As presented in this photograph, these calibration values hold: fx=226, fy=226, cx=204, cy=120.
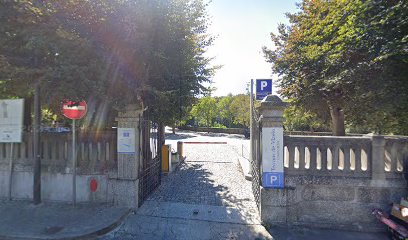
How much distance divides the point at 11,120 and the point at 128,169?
3.32m

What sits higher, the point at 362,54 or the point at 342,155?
the point at 362,54

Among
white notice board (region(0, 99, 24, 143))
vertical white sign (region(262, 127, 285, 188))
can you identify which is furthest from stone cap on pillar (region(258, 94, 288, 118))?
white notice board (region(0, 99, 24, 143))

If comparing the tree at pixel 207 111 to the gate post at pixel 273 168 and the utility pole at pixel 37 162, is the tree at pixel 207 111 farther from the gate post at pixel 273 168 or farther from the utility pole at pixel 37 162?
the gate post at pixel 273 168

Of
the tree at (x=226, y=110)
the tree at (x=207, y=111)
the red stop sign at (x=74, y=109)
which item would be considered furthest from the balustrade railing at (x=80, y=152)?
the tree at (x=226, y=110)

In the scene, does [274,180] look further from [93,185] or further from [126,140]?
[93,185]

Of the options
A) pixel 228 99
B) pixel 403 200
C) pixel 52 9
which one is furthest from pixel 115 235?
pixel 228 99

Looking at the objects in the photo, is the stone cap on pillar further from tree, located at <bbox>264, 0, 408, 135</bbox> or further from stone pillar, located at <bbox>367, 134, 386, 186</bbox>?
tree, located at <bbox>264, 0, 408, 135</bbox>

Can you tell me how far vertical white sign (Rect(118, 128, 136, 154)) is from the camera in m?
5.39

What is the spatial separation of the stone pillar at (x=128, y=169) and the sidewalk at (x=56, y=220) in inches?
10.2

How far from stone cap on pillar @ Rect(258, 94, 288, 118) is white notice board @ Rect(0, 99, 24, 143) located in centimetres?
592

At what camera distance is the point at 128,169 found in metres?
5.39

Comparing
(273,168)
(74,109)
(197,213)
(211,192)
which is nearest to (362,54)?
(273,168)

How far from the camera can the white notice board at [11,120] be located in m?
5.69

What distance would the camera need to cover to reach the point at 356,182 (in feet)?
15.3
